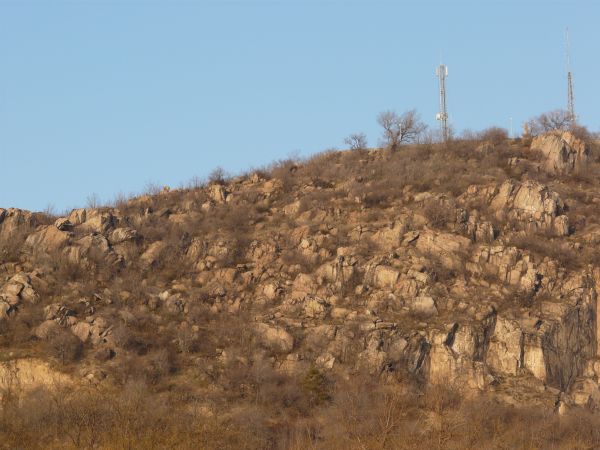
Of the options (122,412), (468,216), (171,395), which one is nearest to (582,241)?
(468,216)

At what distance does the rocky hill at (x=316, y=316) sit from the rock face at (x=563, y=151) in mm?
658

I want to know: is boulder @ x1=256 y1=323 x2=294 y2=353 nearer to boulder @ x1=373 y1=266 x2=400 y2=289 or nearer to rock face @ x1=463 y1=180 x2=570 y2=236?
boulder @ x1=373 y1=266 x2=400 y2=289

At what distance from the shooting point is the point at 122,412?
3703cm

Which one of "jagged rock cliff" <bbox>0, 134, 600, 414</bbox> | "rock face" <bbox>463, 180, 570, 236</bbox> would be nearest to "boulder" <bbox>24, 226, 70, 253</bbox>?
"jagged rock cliff" <bbox>0, 134, 600, 414</bbox>

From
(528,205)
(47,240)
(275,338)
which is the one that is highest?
(528,205)

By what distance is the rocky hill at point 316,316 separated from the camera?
38750 mm

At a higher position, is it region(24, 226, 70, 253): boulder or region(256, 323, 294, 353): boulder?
region(24, 226, 70, 253): boulder

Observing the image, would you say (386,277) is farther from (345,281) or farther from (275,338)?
(275,338)

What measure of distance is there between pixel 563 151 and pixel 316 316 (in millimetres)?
22077

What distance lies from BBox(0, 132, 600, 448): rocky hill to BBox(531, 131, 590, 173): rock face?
0.66m

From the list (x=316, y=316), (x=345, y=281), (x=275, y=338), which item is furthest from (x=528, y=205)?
(x=275, y=338)

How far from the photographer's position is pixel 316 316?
46.8 meters

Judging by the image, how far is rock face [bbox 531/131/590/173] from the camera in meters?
59.9

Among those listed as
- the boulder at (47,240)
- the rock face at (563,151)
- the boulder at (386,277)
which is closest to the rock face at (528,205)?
the rock face at (563,151)
